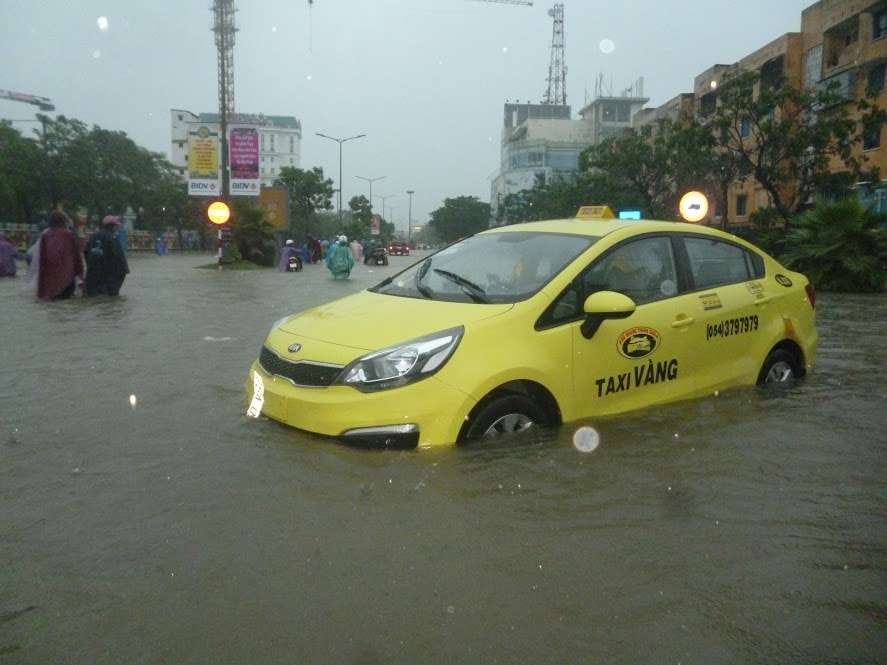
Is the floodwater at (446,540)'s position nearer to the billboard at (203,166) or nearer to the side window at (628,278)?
the side window at (628,278)

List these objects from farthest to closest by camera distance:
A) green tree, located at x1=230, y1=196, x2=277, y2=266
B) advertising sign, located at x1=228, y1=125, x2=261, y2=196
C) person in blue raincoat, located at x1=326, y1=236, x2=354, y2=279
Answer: advertising sign, located at x1=228, y1=125, x2=261, y2=196 < green tree, located at x1=230, y1=196, x2=277, y2=266 < person in blue raincoat, located at x1=326, y1=236, x2=354, y2=279

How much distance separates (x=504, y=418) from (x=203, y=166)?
36.1 meters

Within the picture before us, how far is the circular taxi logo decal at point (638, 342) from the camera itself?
5008mm

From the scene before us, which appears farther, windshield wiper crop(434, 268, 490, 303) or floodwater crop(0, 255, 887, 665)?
windshield wiper crop(434, 268, 490, 303)

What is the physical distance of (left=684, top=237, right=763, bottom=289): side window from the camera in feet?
18.7

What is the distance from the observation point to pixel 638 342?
509 cm

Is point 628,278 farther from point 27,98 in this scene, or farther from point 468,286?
point 27,98

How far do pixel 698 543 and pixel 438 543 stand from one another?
3.46 feet

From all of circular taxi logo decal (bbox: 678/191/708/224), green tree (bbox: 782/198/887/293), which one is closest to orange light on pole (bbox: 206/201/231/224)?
green tree (bbox: 782/198/887/293)

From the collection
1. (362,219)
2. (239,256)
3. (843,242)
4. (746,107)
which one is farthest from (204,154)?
(362,219)

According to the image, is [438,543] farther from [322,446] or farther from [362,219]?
[362,219]

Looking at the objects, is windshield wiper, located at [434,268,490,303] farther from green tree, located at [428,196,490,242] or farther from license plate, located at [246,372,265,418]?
green tree, located at [428,196,490,242]

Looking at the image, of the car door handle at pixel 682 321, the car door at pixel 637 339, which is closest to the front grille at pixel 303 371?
the car door at pixel 637 339

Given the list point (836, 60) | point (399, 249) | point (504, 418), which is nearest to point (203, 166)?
point (836, 60)
